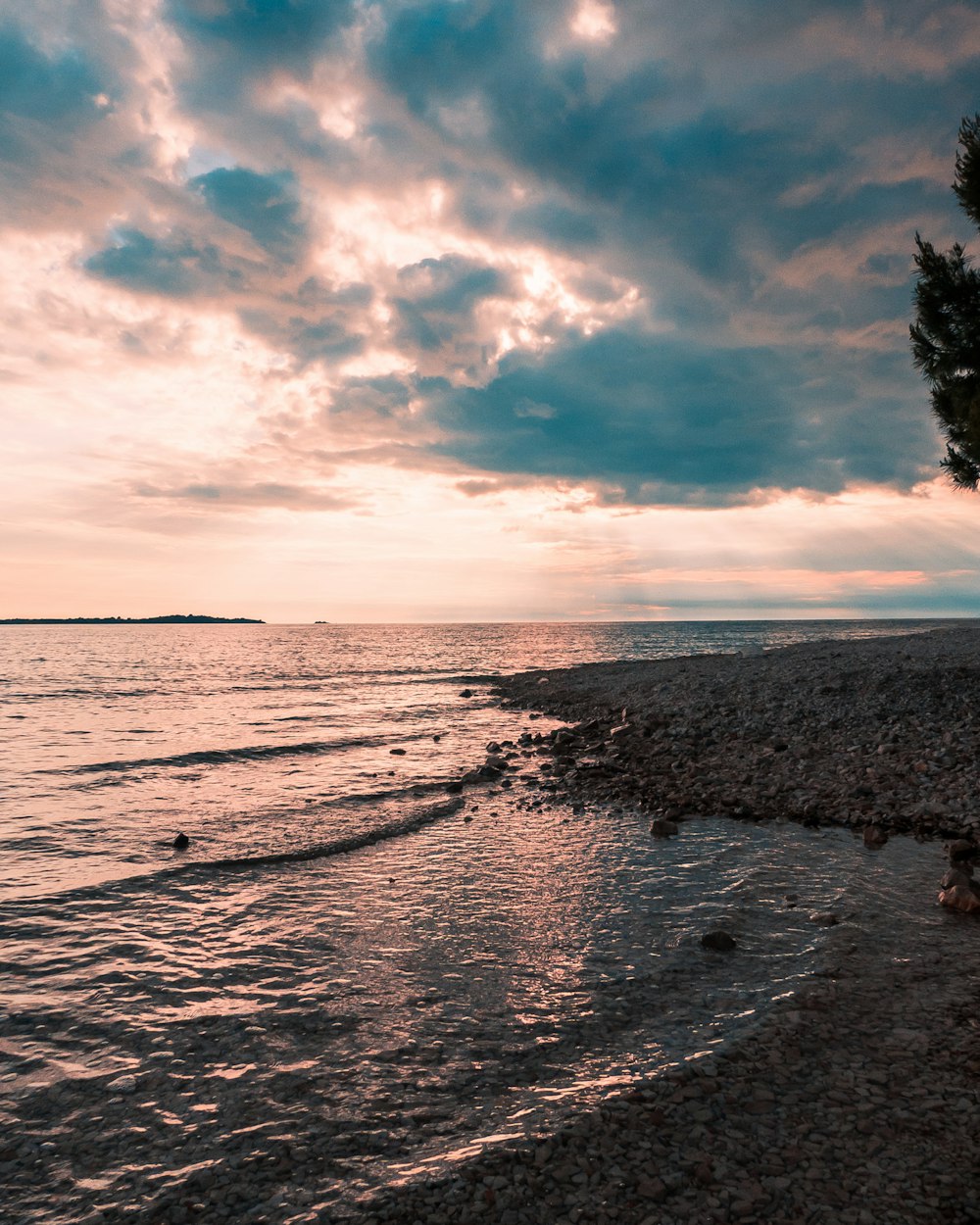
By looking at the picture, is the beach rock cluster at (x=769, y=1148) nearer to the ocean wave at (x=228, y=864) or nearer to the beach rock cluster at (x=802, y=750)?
the beach rock cluster at (x=802, y=750)

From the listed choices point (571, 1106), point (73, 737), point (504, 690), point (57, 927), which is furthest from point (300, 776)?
point (504, 690)

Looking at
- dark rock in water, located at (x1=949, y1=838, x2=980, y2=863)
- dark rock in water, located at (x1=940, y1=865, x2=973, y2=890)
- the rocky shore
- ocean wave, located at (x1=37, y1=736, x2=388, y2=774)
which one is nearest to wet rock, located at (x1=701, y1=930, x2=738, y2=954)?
the rocky shore

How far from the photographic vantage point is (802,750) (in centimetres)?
1908

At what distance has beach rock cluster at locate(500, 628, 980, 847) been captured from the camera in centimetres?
1465

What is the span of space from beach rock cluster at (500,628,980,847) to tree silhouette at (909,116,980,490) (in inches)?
328

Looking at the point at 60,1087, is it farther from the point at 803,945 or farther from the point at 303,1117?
the point at 803,945

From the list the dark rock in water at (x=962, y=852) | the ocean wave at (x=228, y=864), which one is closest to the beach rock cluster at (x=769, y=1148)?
the dark rock in water at (x=962, y=852)

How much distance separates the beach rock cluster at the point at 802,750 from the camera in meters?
14.6

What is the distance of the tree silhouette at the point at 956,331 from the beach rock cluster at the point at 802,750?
8.32m

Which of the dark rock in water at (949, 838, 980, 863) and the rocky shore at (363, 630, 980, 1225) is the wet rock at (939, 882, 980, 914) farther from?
the dark rock in water at (949, 838, 980, 863)

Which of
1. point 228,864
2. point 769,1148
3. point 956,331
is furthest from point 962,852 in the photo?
point 956,331

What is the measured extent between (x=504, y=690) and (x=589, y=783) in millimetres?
28720

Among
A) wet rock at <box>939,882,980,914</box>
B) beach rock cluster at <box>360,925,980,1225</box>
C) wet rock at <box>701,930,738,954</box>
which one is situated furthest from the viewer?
wet rock at <box>939,882,980,914</box>

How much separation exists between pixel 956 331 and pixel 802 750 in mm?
16862
